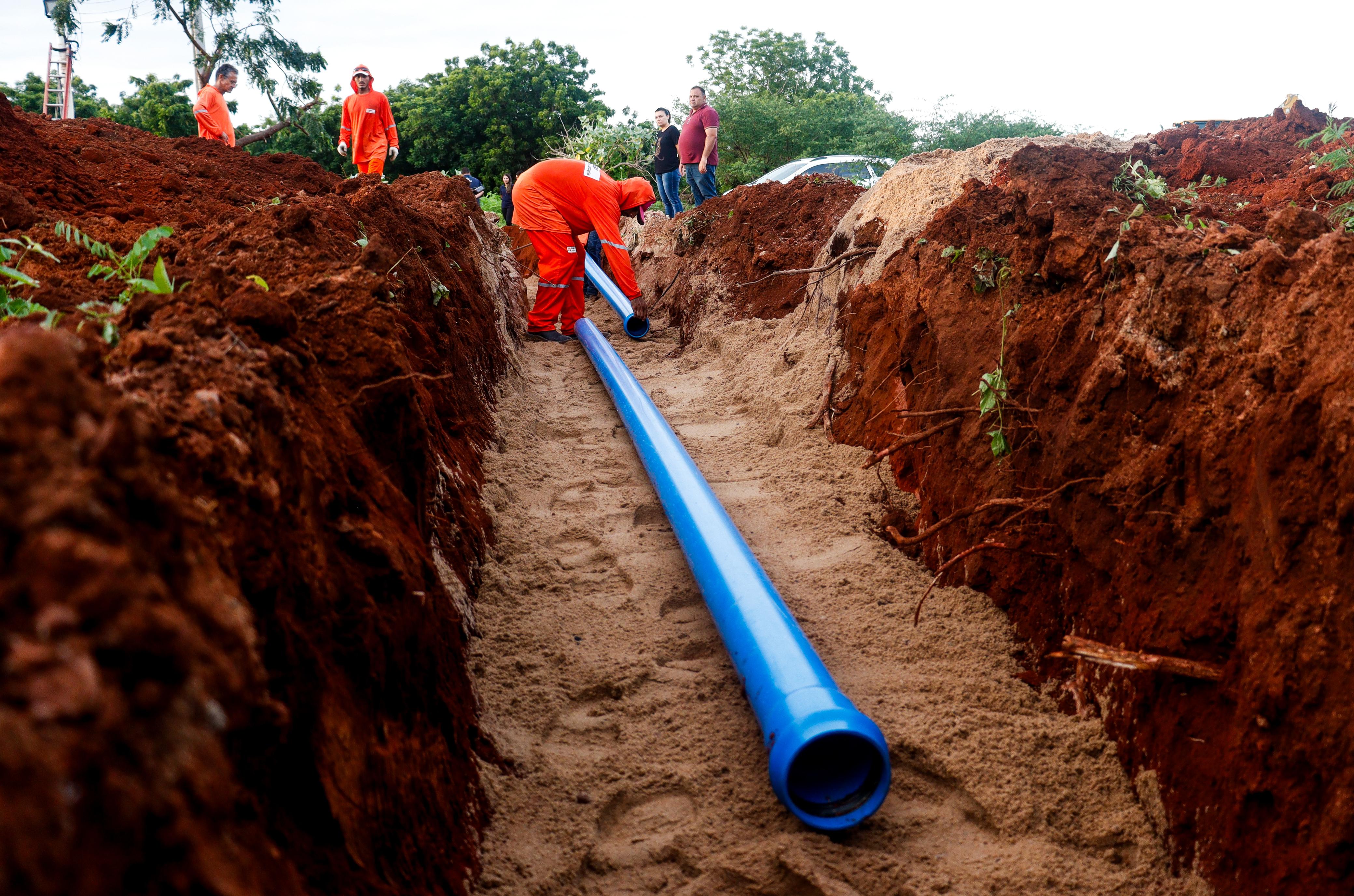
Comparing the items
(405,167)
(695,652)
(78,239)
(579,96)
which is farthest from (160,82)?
(695,652)

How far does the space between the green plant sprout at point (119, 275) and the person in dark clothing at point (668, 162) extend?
26.4ft

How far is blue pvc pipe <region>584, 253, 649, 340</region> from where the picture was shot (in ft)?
23.4

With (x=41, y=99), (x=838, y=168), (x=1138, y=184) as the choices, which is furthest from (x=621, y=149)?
(x=41, y=99)

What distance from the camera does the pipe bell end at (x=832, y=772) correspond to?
1913mm

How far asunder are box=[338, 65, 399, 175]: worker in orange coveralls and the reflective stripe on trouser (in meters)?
3.05

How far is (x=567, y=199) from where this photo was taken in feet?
22.3

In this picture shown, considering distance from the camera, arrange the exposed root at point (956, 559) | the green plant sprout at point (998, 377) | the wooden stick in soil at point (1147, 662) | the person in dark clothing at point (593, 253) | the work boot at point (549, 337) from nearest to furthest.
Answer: the wooden stick in soil at point (1147, 662)
the exposed root at point (956, 559)
the green plant sprout at point (998, 377)
the work boot at point (549, 337)
the person in dark clothing at point (593, 253)

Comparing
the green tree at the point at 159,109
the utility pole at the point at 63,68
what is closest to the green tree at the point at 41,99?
the green tree at the point at 159,109

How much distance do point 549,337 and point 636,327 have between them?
2.65 ft

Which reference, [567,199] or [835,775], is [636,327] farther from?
[835,775]

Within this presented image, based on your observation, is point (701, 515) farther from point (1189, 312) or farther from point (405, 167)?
point (405, 167)

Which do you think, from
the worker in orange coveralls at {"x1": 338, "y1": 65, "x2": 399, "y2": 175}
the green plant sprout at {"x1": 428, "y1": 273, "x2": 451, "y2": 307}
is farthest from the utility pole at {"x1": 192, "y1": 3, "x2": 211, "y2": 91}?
the green plant sprout at {"x1": 428, "y1": 273, "x2": 451, "y2": 307}

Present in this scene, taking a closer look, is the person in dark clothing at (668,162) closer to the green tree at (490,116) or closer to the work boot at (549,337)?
the work boot at (549,337)

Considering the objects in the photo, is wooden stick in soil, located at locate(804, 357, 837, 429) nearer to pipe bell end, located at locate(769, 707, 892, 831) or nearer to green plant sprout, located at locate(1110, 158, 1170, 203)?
green plant sprout, located at locate(1110, 158, 1170, 203)
